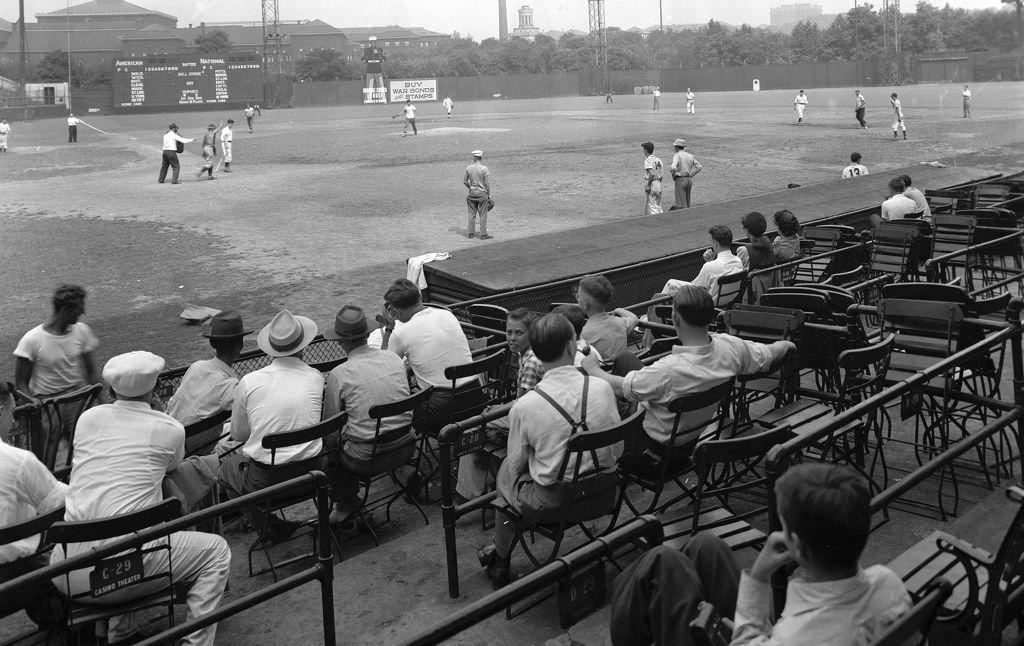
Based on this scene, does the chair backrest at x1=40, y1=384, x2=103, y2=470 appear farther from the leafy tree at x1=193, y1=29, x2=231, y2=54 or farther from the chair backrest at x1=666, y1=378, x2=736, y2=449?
the leafy tree at x1=193, y1=29, x2=231, y2=54

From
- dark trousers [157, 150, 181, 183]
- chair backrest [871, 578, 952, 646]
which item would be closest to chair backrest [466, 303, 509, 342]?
chair backrest [871, 578, 952, 646]

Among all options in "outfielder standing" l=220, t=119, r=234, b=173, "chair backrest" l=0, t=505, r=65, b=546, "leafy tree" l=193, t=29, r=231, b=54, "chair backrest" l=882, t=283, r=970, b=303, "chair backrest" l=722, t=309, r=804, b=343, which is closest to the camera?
"chair backrest" l=0, t=505, r=65, b=546

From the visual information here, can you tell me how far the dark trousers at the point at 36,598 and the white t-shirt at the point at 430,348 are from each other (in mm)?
3061

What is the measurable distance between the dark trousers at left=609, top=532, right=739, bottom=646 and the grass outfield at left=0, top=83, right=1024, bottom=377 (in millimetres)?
9894

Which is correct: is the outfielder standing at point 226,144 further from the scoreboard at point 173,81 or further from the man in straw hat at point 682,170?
the scoreboard at point 173,81

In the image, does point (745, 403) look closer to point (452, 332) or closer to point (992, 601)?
point (452, 332)

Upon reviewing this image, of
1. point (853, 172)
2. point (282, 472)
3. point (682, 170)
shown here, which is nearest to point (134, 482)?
point (282, 472)

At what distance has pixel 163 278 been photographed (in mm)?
17234

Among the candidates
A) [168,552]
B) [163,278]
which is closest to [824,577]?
[168,552]

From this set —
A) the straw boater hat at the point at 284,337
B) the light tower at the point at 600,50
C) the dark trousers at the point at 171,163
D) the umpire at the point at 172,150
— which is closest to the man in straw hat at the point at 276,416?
the straw boater hat at the point at 284,337

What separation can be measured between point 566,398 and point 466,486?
1.89 metres

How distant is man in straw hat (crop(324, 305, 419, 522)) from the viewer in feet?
20.5

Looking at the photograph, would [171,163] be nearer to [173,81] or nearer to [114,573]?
[114,573]

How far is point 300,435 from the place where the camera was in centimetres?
545
